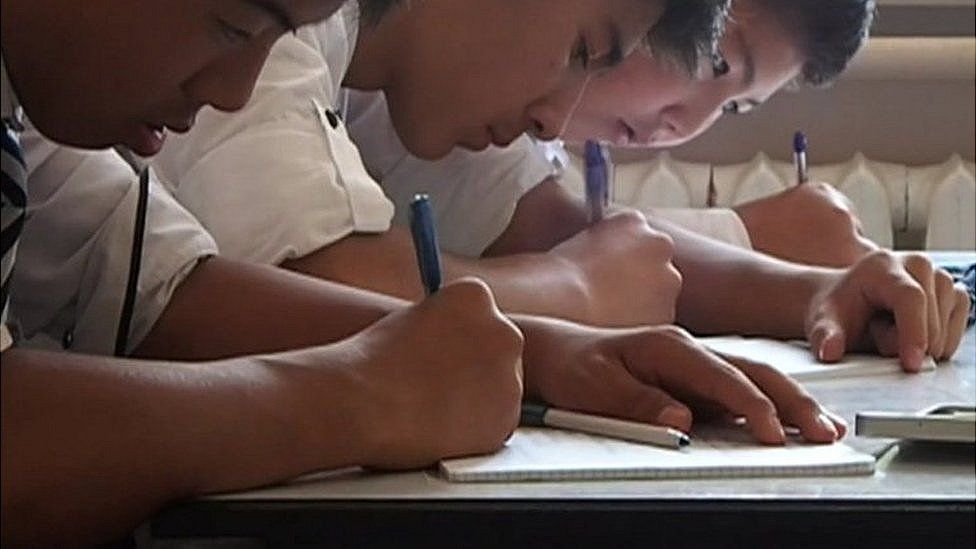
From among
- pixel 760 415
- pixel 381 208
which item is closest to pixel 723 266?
pixel 381 208

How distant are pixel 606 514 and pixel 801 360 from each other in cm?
48

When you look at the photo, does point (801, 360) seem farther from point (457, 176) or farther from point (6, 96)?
point (6, 96)

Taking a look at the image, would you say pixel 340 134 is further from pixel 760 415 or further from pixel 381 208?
pixel 760 415

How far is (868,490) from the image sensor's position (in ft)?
2.02

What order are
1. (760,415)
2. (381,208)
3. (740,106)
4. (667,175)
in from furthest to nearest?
(667,175), (740,106), (381,208), (760,415)

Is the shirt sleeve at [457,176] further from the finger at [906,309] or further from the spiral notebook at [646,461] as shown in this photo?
the spiral notebook at [646,461]

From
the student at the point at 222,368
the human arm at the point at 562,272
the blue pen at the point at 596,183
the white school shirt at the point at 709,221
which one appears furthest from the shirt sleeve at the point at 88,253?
the white school shirt at the point at 709,221

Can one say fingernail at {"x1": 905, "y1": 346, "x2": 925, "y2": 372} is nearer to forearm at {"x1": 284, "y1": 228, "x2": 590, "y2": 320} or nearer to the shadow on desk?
forearm at {"x1": 284, "y1": 228, "x2": 590, "y2": 320}

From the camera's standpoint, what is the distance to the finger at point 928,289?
1068 mm

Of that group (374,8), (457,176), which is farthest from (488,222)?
(374,8)

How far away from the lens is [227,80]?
0.79 metres

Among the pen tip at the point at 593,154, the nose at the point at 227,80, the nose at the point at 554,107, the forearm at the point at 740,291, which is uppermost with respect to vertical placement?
the nose at the point at 227,80

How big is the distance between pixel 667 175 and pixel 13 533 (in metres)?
1.82

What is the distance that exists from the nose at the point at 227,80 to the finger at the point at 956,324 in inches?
20.1
